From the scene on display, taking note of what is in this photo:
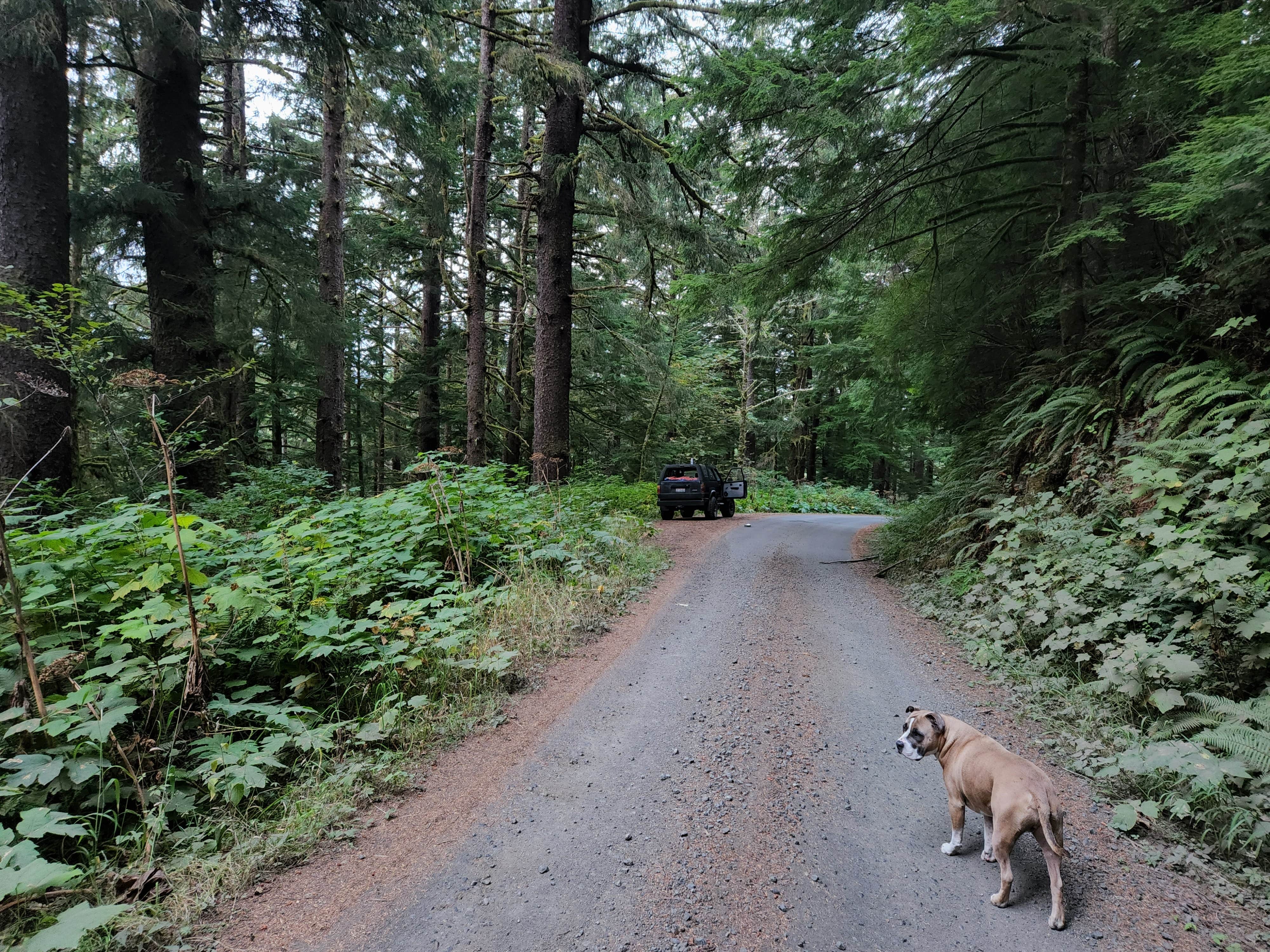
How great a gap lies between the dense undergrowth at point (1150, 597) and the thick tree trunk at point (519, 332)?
1105 centimetres

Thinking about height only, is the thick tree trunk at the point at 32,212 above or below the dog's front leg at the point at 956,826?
above

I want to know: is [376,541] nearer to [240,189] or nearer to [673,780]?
[673,780]

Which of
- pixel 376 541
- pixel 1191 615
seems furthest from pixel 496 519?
pixel 1191 615

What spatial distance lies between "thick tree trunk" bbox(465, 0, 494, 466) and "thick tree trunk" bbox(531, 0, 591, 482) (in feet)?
6.67

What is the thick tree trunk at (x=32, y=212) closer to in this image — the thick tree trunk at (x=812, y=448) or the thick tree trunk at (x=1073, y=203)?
the thick tree trunk at (x=1073, y=203)

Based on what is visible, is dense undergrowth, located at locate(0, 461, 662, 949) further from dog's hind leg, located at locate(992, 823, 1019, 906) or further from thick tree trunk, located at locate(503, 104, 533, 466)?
thick tree trunk, located at locate(503, 104, 533, 466)

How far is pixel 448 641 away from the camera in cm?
413

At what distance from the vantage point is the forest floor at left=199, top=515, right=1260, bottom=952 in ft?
6.81

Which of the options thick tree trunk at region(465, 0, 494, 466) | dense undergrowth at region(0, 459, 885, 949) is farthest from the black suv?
dense undergrowth at region(0, 459, 885, 949)

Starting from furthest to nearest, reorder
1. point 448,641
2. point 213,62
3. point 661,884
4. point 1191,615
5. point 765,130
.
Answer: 1. point 213,62
2. point 765,130
3. point 448,641
4. point 1191,615
5. point 661,884

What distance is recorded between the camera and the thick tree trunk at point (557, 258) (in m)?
9.41

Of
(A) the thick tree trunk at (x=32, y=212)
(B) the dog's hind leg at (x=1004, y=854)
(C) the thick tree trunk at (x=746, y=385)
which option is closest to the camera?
(B) the dog's hind leg at (x=1004, y=854)

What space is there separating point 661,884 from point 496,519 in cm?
493

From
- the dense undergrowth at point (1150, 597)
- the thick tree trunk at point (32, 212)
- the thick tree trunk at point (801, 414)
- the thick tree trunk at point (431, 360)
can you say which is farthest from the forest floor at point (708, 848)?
the thick tree trunk at point (801, 414)
